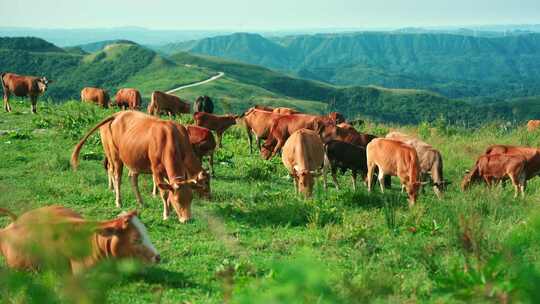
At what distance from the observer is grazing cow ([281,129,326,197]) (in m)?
14.4

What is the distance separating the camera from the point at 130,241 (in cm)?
692

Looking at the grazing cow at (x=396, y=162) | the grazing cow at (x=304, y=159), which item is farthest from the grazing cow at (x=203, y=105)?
the grazing cow at (x=396, y=162)

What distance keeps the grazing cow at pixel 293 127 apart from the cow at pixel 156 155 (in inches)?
318

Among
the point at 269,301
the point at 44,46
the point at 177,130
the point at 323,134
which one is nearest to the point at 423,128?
the point at 323,134

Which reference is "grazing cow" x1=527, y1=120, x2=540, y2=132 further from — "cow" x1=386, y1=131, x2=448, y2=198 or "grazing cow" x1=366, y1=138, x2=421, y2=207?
"grazing cow" x1=366, y1=138, x2=421, y2=207

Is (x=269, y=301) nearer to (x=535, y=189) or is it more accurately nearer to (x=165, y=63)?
(x=535, y=189)

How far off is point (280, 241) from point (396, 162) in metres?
6.34

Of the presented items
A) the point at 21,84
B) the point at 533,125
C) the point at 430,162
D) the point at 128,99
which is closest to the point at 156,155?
the point at 430,162

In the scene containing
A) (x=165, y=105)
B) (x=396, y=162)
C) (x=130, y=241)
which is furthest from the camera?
(x=165, y=105)

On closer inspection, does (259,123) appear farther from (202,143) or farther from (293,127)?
(202,143)

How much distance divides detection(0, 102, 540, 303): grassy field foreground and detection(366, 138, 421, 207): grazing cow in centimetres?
66

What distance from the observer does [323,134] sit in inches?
817

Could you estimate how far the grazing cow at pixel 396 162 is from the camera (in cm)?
1436

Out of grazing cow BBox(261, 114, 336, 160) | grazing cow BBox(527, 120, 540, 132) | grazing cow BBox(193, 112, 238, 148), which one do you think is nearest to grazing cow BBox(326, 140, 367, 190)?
grazing cow BBox(261, 114, 336, 160)
